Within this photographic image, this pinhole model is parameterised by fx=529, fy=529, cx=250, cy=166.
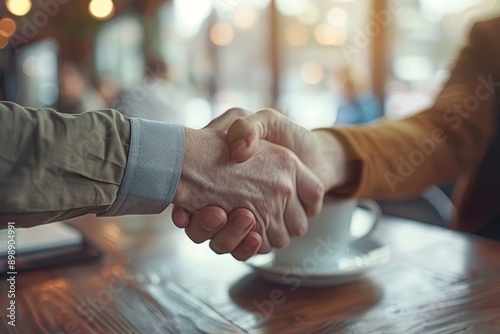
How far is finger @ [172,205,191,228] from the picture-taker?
690 mm

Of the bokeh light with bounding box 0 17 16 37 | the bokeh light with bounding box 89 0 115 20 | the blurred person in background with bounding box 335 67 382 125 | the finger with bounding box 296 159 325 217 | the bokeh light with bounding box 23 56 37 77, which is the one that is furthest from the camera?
the bokeh light with bounding box 23 56 37 77

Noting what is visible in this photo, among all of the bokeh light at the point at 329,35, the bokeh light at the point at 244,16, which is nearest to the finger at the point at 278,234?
the bokeh light at the point at 329,35

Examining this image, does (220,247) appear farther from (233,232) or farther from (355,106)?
(355,106)

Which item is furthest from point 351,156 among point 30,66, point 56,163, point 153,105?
point 30,66

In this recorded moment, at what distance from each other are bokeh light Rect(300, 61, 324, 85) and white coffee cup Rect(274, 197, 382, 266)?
3.74 meters

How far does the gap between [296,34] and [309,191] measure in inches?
154

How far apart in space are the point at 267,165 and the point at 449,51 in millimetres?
2844

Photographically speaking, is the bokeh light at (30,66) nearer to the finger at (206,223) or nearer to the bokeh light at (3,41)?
the bokeh light at (3,41)

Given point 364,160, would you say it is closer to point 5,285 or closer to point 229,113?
point 229,113

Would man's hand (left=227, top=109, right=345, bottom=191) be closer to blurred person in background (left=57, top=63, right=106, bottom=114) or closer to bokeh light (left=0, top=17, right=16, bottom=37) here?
blurred person in background (left=57, top=63, right=106, bottom=114)

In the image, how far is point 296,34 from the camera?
4.47 m

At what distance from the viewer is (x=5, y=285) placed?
0.67m

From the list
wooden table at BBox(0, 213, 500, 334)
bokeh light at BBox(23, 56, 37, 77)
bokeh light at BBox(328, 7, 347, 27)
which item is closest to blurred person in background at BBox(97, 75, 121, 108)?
bokeh light at BBox(23, 56, 37, 77)

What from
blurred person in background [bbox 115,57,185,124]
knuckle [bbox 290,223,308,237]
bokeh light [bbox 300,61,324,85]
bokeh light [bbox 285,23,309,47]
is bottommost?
bokeh light [bbox 300,61,324,85]
